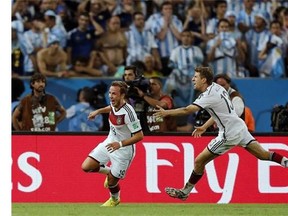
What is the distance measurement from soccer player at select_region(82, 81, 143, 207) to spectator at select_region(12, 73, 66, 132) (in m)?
1.87

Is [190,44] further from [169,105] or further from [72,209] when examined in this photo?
[72,209]

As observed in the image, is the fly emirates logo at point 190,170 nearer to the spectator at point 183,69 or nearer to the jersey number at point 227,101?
the jersey number at point 227,101

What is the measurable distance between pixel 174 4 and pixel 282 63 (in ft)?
8.17

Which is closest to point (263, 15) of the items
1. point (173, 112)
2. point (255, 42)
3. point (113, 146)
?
point (255, 42)

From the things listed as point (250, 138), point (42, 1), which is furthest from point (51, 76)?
point (250, 138)

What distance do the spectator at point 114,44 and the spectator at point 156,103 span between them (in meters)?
2.83

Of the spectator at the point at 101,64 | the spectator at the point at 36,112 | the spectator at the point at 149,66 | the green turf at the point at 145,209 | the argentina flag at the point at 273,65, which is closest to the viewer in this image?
the green turf at the point at 145,209

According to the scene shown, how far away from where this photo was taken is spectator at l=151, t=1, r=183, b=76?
715 inches

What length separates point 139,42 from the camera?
18.2 meters

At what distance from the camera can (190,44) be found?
17609 mm

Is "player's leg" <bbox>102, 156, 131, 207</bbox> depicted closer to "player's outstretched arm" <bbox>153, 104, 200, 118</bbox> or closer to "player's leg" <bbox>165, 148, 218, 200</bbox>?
"player's leg" <bbox>165, 148, 218, 200</bbox>

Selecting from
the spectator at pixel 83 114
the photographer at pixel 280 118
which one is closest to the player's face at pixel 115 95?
the photographer at pixel 280 118

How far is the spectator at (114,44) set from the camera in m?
18.2

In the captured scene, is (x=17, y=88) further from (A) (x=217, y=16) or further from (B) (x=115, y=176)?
(B) (x=115, y=176)
